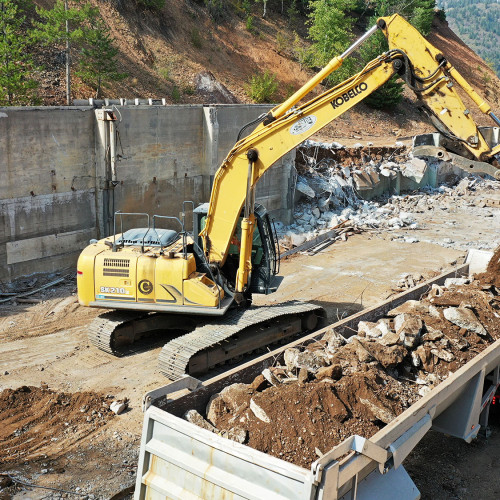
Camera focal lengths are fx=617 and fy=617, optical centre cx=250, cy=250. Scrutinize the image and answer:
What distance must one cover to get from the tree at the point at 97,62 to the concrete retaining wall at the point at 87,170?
7.08 meters

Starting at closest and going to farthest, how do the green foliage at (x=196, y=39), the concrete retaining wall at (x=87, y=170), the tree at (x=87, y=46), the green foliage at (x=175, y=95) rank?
the concrete retaining wall at (x=87, y=170)
the tree at (x=87, y=46)
the green foliage at (x=175, y=95)
the green foliage at (x=196, y=39)

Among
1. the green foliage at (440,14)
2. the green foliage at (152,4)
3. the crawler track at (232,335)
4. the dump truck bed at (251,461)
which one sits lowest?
the crawler track at (232,335)

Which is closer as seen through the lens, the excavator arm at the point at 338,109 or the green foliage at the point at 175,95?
the excavator arm at the point at 338,109

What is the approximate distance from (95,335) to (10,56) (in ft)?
36.8

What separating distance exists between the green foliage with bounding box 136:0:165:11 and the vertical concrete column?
14.6 meters

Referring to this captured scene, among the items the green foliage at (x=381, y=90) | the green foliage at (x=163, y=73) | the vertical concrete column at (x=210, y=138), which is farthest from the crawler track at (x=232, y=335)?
the green foliage at (x=381, y=90)

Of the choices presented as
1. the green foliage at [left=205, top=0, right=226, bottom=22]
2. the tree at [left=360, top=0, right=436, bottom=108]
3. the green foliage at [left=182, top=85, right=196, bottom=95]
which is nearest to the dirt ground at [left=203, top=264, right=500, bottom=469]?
the green foliage at [left=182, top=85, right=196, bottom=95]

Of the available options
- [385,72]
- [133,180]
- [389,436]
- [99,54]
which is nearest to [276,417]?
[389,436]

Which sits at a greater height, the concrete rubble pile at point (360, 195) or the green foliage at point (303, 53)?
the green foliage at point (303, 53)

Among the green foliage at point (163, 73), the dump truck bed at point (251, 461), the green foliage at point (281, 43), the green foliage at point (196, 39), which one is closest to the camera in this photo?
the dump truck bed at point (251, 461)

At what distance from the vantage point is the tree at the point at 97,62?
849 inches

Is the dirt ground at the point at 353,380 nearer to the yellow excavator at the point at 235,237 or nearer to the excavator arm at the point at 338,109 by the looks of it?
the yellow excavator at the point at 235,237

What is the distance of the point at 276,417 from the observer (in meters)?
5.61

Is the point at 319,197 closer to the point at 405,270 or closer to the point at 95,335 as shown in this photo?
the point at 405,270
